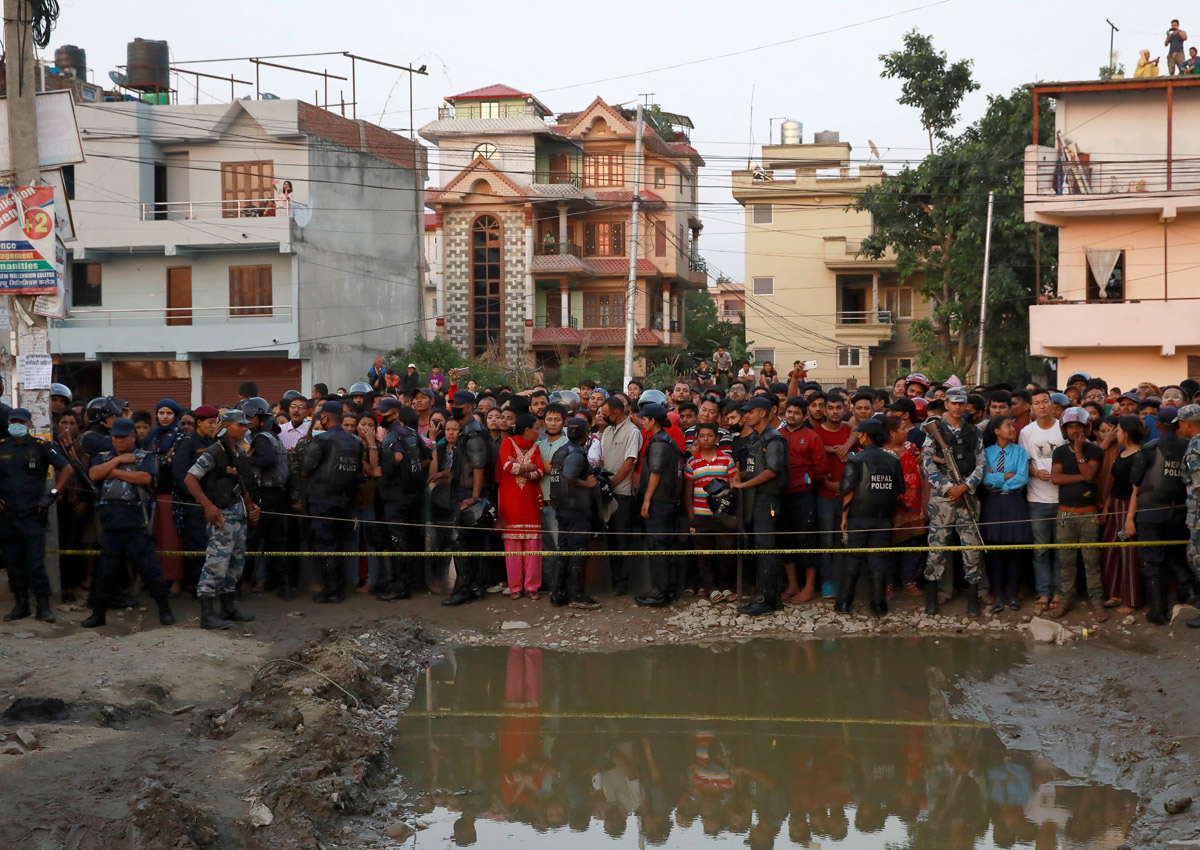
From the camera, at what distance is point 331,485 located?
37.7 ft

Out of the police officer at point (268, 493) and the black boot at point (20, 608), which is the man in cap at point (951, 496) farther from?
the black boot at point (20, 608)

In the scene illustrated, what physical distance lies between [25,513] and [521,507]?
178 inches

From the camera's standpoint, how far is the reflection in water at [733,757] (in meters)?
6.39

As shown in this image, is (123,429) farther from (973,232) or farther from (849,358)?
(849,358)

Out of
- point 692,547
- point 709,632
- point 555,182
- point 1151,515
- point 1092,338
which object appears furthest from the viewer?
point 555,182

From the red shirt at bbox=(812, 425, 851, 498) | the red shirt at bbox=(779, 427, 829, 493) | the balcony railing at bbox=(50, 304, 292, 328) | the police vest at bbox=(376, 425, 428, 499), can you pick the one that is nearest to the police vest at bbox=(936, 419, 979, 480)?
the red shirt at bbox=(812, 425, 851, 498)

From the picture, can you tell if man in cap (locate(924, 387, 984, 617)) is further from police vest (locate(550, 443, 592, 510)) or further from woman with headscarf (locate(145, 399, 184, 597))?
woman with headscarf (locate(145, 399, 184, 597))

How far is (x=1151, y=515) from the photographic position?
9.64m

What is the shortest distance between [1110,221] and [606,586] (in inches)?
941

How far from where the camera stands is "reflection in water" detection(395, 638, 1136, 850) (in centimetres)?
639

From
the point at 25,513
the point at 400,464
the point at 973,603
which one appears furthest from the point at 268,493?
the point at 973,603

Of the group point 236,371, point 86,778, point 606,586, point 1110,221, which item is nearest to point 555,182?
point 236,371

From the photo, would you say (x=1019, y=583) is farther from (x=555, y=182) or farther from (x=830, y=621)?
(x=555, y=182)

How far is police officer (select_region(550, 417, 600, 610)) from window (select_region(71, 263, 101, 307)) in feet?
104
